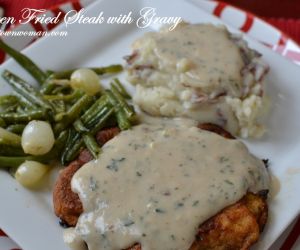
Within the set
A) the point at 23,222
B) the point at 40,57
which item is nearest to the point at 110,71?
the point at 40,57

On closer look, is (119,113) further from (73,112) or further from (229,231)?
(229,231)

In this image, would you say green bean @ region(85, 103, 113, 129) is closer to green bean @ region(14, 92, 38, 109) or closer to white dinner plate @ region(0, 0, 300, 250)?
green bean @ region(14, 92, 38, 109)

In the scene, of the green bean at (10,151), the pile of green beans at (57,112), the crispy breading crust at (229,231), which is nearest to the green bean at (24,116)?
the pile of green beans at (57,112)

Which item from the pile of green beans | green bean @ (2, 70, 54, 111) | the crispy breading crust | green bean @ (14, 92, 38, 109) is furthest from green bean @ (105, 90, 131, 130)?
the crispy breading crust

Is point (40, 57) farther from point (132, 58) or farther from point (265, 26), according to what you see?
point (265, 26)

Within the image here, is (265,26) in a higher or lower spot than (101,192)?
higher

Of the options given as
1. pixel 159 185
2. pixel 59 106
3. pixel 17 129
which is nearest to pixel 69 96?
pixel 59 106
